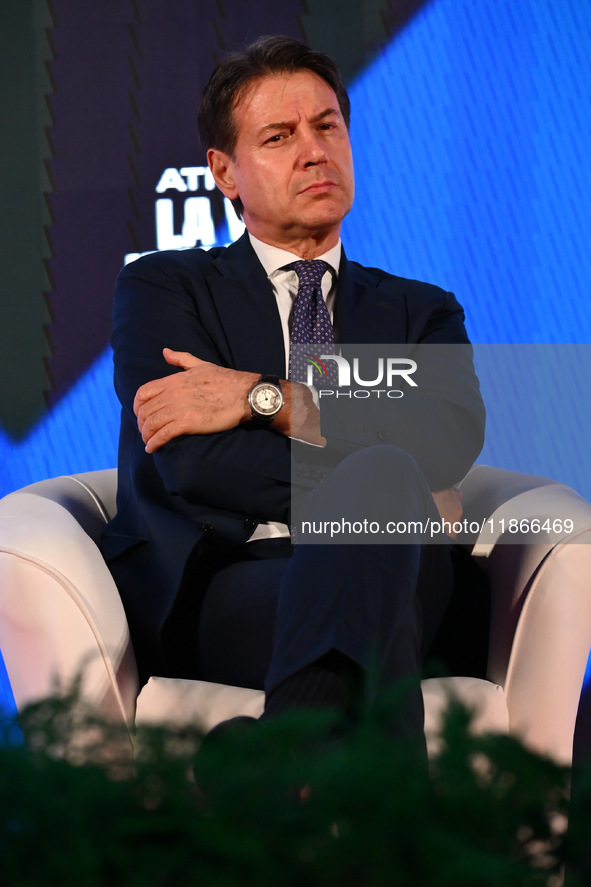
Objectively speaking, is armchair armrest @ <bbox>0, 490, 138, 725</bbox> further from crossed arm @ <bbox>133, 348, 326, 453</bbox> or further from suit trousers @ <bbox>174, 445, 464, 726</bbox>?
crossed arm @ <bbox>133, 348, 326, 453</bbox>

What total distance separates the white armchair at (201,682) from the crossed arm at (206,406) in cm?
23

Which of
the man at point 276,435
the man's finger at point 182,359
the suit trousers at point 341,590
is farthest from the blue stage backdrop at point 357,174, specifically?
the suit trousers at point 341,590

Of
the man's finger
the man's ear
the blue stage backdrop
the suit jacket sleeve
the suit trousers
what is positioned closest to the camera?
the suit trousers

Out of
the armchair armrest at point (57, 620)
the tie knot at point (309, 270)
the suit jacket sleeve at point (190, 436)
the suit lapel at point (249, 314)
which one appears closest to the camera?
the armchair armrest at point (57, 620)

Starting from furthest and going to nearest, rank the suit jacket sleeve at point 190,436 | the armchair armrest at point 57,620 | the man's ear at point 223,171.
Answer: the man's ear at point 223,171 < the suit jacket sleeve at point 190,436 < the armchair armrest at point 57,620

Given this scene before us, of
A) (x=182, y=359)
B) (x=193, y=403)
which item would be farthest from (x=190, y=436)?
(x=182, y=359)

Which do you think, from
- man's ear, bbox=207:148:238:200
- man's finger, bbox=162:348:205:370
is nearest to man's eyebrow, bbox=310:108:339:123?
man's ear, bbox=207:148:238:200

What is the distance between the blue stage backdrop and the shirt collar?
0.88 metres

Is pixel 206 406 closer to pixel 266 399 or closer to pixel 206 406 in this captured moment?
pixel 206 406

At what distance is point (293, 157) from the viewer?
1.97m

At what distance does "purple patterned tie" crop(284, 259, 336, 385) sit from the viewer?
6.08 feet

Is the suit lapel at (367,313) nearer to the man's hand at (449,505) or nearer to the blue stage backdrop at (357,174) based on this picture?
the man's hand at (449,505)

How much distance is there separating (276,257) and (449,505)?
0.66m

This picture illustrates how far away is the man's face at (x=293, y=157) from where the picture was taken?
1962 millimetres
